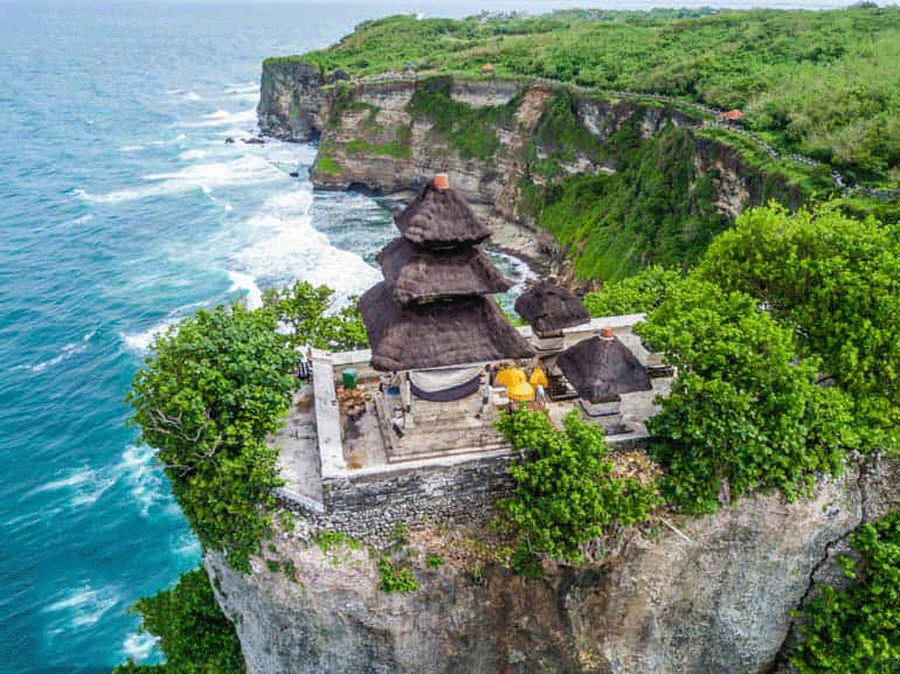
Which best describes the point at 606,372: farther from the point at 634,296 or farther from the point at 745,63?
the point at 745,63

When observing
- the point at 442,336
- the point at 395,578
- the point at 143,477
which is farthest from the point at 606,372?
the point at 143,477

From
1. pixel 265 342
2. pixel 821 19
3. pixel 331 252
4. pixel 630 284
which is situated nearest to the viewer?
pixel 265 342

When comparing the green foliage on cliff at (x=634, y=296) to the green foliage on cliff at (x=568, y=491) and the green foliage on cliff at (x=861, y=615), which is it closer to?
the green foliage on cliff at (x=568, y=491)

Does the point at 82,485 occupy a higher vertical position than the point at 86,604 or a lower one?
higher

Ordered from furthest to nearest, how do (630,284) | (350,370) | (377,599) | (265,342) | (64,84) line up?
(64,84), (630,284), (350,370), (265,342), (377,599)

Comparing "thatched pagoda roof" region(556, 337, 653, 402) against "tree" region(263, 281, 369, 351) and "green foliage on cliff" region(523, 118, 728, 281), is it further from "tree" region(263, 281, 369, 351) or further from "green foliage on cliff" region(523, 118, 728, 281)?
"green foliage on cliff" region(523, 118, 728, 281)

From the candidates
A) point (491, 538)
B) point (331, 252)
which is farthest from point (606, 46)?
point (491, 538)

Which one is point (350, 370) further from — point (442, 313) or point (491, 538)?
point (491, 538)
